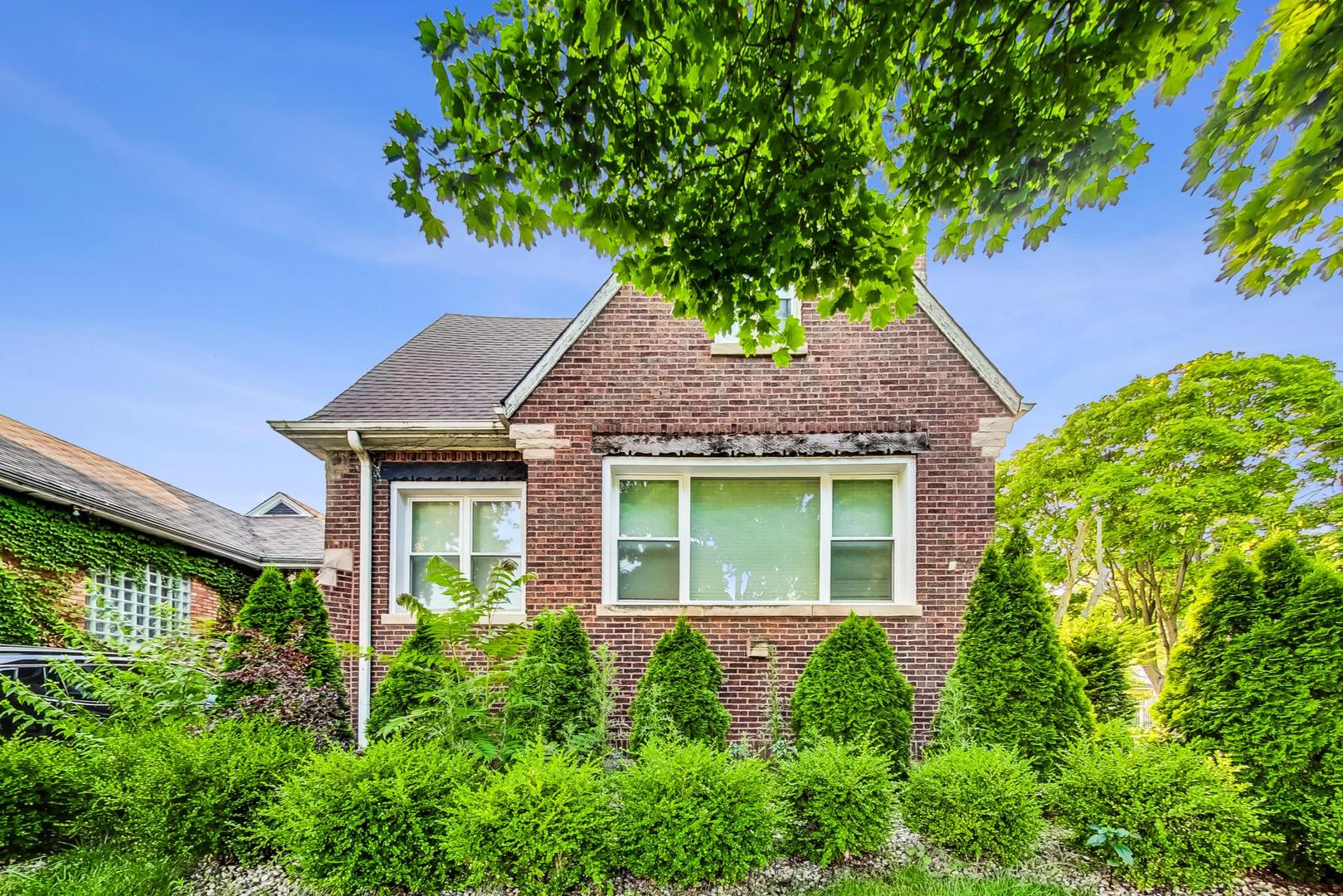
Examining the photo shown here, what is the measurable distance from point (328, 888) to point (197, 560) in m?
12.8

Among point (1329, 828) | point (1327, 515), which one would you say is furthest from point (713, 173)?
point (1327, 515)

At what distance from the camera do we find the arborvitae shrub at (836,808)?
377cm

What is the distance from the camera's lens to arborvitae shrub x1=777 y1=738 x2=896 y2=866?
3.77 metres

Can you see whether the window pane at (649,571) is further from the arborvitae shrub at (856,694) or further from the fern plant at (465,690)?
the arborvitae shrub at (856,694)

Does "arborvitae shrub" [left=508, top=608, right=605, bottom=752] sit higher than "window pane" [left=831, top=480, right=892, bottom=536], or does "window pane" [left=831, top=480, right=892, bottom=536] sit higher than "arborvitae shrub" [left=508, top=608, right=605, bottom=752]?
"window pane" [left=831, top=480, right=892, bottom=536]

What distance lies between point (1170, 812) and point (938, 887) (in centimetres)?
162

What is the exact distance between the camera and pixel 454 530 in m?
7.74

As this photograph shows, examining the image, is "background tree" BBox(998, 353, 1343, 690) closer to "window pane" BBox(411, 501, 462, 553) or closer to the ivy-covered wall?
"window pane" BBox(411, 501, 462, 553)

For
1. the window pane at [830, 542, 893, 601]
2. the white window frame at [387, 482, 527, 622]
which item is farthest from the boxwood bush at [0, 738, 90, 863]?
the window pane at [830, 542, 893, 601]

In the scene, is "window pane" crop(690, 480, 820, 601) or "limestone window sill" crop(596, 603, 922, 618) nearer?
"limestone window sill" crop(596, 603, 922, 618)

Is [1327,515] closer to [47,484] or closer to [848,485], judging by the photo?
[848,485]

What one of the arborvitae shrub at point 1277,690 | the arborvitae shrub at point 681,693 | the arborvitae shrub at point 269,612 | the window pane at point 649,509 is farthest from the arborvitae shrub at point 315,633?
the arborvitae shrub at point 1277,690

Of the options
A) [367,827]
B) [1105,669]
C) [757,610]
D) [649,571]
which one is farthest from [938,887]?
[649,571]

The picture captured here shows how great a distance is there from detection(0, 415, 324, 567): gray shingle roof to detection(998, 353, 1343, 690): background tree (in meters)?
19.1
